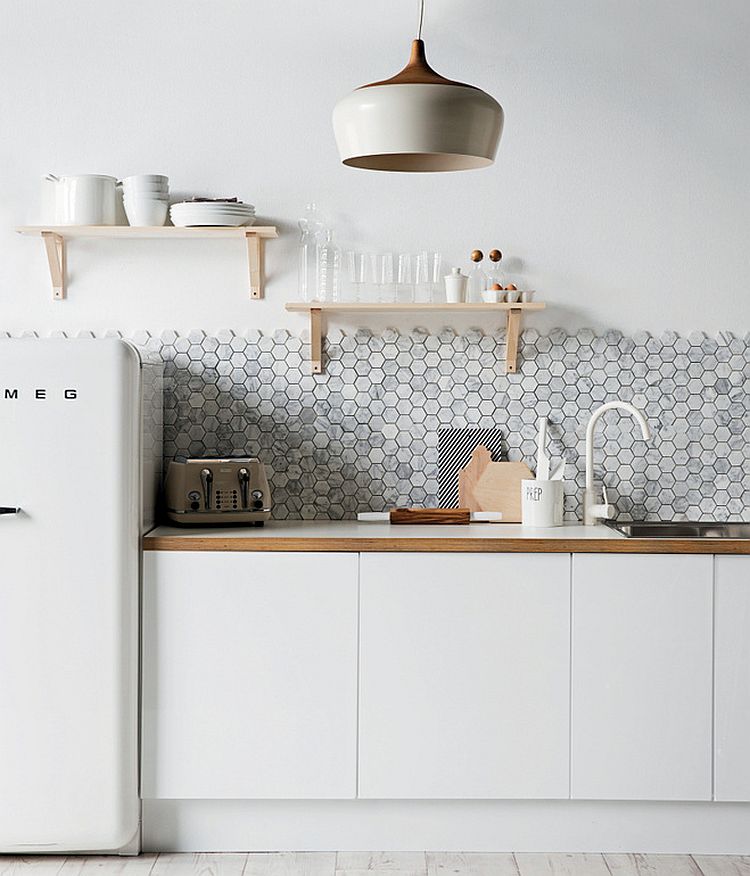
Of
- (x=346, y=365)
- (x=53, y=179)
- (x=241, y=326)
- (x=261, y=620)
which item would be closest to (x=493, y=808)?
(x=261, y=620)

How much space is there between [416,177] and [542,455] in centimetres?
96

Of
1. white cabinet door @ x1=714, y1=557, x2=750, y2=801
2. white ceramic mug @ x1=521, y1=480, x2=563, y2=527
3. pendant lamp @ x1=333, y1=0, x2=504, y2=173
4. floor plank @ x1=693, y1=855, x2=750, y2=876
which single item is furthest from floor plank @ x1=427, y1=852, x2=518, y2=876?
pendant lamp @ x1=333, y1=0, x2=504, y2=173

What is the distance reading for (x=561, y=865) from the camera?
3.10 metres

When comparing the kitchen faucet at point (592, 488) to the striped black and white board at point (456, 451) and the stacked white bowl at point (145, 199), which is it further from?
the stacked white bowl at point (145, 199)

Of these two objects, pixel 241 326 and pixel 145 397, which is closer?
pixel 145 397

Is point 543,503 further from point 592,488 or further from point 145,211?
point 145,211

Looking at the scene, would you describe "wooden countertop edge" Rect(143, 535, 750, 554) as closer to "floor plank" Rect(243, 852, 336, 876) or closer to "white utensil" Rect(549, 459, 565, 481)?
"white utensil" Rect(549, 459, 565, 481)

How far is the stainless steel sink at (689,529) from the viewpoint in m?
3.59

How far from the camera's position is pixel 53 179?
11.7 ft

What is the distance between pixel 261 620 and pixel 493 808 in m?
0.83

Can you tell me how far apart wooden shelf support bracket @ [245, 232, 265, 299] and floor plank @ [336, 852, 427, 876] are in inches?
66.6

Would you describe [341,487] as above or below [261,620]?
above

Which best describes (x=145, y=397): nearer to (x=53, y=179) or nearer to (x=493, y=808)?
(x=53, y=179)

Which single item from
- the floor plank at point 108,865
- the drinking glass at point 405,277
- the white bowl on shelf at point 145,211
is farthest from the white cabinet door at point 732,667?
the white bowl on shelf at point 145,211
